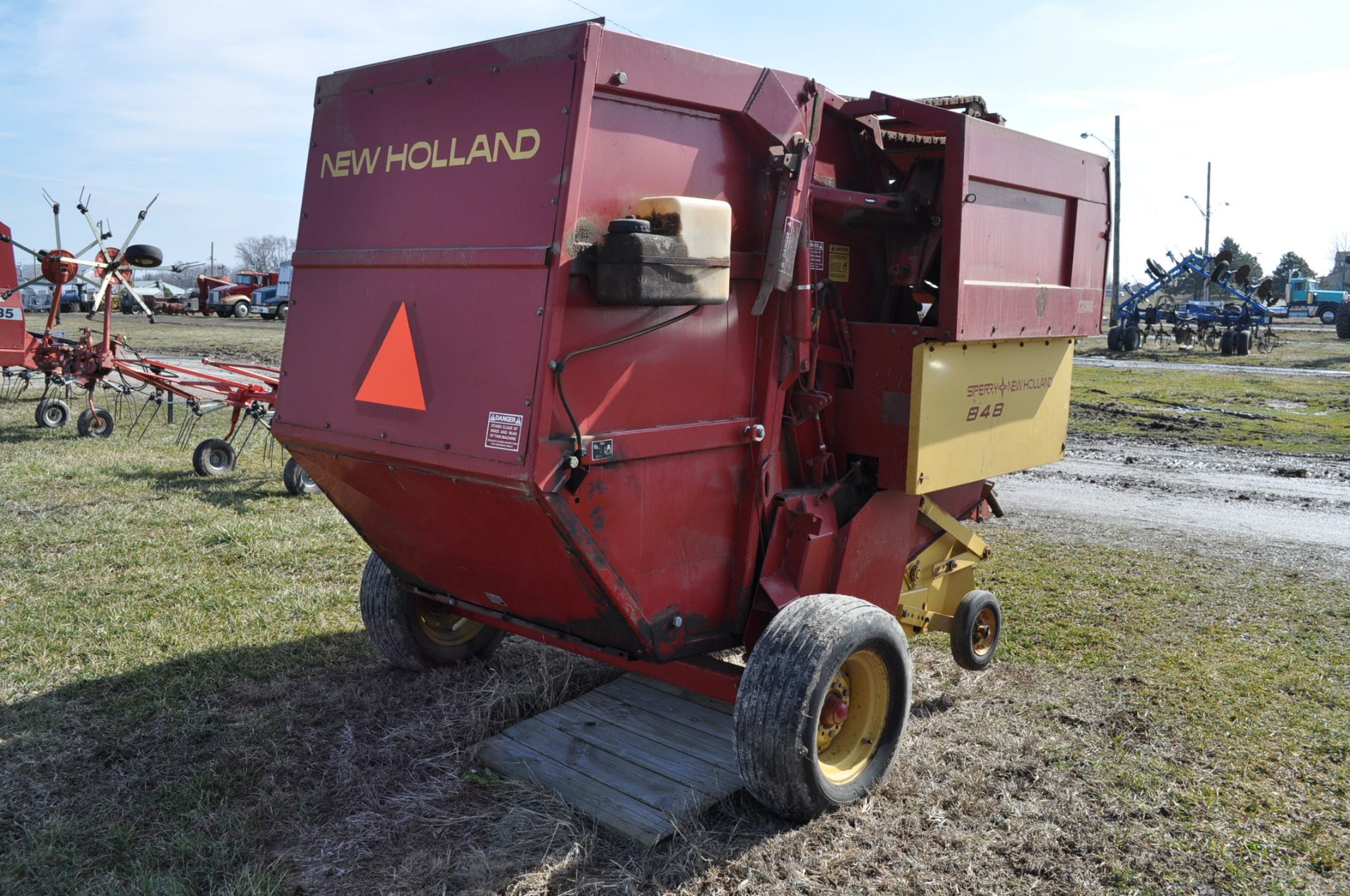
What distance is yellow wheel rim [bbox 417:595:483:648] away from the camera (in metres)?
5.02

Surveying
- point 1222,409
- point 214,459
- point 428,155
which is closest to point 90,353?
point 214,459

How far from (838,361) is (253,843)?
2.92 metres

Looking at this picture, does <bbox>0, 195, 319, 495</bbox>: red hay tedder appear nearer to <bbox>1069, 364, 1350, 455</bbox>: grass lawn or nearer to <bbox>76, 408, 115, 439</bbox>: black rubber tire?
<bbox>76, 408, 115, 439</bbox>: black rubber tire

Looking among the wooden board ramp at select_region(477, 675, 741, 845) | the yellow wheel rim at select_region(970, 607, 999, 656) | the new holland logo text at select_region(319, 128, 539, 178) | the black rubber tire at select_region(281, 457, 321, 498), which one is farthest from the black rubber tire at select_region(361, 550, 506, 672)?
the black rubber tire at select_region(281, 457, 321, 498)

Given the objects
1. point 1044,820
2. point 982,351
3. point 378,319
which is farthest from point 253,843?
point 982,351

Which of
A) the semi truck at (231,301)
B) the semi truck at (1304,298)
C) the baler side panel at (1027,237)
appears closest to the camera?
the baler side panel at (1027,237)

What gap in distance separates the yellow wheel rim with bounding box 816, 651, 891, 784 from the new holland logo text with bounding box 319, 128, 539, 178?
2.24 meters

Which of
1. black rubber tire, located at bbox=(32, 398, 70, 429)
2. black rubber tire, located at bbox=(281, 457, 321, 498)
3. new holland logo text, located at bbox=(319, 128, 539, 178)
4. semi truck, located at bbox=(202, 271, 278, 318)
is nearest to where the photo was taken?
new holland logo text, located at bbox=(319, 128, 539, 178)

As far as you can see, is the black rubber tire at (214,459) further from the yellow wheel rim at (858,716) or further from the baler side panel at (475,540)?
the yellow wheel rim at (858,716)

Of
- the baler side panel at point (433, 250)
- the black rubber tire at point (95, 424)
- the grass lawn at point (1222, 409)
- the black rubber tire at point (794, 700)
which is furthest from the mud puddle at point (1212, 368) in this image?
the baler side panel at point (433, 250)

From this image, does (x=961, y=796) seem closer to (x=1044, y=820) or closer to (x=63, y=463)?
(x=1044, y=820)

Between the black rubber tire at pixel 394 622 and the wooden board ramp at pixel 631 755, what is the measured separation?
727 millimetres

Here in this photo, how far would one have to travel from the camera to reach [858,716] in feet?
13.6

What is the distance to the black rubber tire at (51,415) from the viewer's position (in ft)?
42.4
